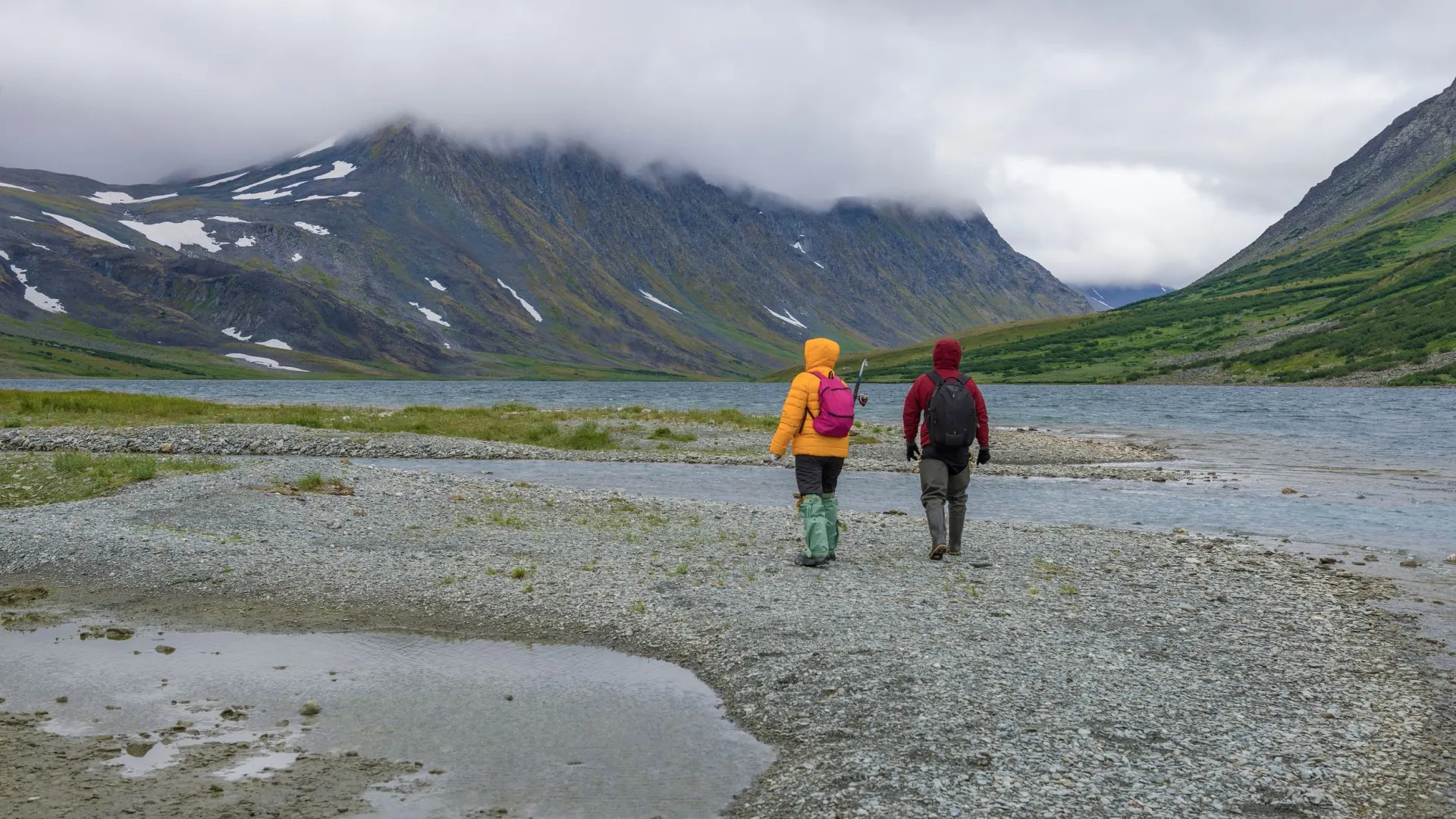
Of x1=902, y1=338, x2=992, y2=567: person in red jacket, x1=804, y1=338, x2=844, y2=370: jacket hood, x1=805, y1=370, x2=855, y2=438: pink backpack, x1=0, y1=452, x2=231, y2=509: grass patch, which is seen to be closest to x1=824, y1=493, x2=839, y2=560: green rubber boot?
x1=805, y1=370, x2=855, y2=438: pink backpack

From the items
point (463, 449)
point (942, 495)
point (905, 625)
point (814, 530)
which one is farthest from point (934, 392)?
point (463, 449)

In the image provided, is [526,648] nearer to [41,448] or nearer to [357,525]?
[357,525]

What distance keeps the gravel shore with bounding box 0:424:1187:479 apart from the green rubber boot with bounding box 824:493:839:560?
25.7 m

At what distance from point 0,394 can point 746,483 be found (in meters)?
63.0

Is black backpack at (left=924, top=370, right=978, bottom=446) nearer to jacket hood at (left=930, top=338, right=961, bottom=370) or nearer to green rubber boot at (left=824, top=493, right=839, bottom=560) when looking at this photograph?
jacket hood at (left=930, top=338, right=961, bottom=370)

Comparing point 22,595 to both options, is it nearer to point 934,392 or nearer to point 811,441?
point 811,441

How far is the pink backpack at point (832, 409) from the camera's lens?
1695cm

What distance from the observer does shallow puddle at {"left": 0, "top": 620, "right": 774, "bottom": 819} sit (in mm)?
8789

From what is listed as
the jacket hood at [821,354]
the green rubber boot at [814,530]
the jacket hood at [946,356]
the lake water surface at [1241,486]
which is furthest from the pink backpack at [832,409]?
the lake water surface at [1241,486]

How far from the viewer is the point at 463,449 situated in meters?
48.4

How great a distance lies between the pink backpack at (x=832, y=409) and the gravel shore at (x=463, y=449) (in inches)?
1082

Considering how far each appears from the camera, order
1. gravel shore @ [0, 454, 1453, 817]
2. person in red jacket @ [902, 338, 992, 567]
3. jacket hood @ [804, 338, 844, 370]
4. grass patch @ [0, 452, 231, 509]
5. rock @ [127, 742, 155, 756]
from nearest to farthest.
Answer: gravel shore @ [0, 454, 1453, 817] → rock @ [127, 742, 155, 756] → jacket hood @ [804, 338, 844, 370] → person in red jacket @ [902, 338, 992, 567] → grass patch @ [0, 452, 231, 509]

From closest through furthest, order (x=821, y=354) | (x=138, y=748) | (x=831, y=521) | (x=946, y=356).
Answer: (x=138, y=748) < (x=821, y=354) < (x=946, y=356) < (x=831, y=521)

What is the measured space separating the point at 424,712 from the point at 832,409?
8.85 m
